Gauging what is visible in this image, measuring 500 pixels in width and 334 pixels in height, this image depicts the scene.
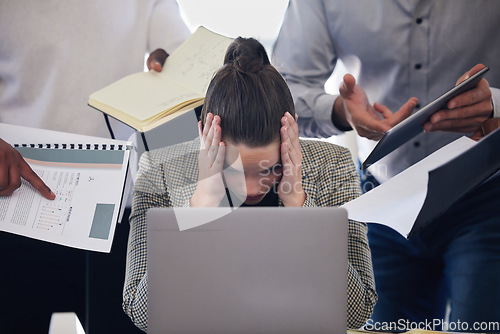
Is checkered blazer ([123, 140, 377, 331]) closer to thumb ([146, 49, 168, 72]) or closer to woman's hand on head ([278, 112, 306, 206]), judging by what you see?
woman's hand on head ([278, 112, 306, 206])

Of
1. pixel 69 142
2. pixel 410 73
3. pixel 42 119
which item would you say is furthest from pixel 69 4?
pixel 410 73

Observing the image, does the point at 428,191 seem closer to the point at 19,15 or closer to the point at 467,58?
the point at 467,58

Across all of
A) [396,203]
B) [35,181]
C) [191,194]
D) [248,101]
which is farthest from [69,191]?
[396,203]

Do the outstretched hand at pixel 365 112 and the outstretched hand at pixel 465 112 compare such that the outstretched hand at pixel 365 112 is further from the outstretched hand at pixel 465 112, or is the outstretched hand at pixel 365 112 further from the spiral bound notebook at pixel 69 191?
the spiral bound notebook at pixel 69 191

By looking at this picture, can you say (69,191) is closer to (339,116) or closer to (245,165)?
(245,165)

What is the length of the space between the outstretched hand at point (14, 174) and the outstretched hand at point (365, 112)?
2.65 feet

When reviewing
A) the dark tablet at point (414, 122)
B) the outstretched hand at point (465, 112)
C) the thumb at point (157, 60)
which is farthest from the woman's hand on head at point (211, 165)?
the outstretched hand at point (465, 112)

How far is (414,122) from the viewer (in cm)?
105

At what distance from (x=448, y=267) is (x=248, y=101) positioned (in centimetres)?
75

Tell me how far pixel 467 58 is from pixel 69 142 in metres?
1.18

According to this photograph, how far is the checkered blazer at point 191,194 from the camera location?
4.07ft

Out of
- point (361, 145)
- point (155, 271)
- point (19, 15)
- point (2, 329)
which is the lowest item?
point (2, 329)

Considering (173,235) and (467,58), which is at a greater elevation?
(467,58)

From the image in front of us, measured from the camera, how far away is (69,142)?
128 centimetres
